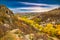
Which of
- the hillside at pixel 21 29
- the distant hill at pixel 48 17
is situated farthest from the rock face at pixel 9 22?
the distant hill at pixel 48 17

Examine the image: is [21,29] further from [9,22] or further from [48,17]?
[48,17]

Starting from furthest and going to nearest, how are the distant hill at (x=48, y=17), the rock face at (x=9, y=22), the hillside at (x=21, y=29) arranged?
the distant hill at (x=48, y=17), the rock face at (x=9, y=22), the hillside at (x=21, y=29)

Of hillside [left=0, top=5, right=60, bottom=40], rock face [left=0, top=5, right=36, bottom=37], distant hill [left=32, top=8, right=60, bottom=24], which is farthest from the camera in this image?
distant hill [left=32, top=8, right=60, bottom=24]

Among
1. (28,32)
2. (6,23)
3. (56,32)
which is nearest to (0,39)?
(6,23)

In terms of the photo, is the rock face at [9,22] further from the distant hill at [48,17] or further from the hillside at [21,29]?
the distant hill at [48,17]

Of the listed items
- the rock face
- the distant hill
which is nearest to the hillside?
the rock face

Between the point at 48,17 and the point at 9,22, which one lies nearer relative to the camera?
the point at 9,22

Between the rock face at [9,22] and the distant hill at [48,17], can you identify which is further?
the distant hill at [48,17]

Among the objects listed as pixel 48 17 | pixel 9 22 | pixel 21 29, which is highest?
pixel 48 17

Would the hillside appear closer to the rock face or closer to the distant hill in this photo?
the rock face

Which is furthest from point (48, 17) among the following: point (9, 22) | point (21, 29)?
point (9, 22)

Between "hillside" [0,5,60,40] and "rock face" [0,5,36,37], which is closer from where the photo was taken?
"hillside" [0,5,60,40]
